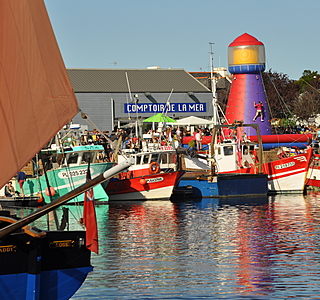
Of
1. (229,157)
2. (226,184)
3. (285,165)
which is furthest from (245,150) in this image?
(226,184)


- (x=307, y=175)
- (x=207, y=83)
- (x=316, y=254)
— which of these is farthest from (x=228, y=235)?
(x=207, y=83)

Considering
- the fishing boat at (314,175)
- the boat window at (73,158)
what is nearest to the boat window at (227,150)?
the fishing boat at (314,175)

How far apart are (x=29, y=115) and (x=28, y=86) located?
1.45 feet

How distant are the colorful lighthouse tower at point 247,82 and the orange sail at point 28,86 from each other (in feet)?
137

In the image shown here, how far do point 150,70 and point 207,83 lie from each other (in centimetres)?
1096

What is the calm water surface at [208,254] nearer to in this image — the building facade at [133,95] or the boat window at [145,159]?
the boat window at [145,159]

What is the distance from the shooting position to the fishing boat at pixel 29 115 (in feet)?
30.9

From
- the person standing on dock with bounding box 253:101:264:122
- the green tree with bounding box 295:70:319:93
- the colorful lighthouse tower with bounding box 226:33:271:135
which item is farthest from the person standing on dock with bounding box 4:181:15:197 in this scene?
the green tree with bounding box 295:70:319:93

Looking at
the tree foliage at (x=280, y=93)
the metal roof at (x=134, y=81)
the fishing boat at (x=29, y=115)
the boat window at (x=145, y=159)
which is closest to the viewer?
the fishing boat at (x=29, y=115)

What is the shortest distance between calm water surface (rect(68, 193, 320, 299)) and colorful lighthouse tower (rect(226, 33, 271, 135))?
20667 mm

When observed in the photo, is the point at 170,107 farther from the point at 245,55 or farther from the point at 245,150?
the point at 245,150

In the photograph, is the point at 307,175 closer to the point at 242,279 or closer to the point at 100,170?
the point at 100,170

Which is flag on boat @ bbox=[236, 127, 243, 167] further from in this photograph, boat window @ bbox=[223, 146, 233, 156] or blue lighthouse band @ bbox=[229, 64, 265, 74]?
blue lighthouse band @ bbox=[229, 64, 265, 74]

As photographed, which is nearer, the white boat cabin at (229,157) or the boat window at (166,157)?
the boat window at (166,157)
